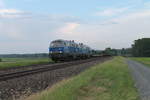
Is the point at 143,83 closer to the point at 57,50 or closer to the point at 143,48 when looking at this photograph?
the point at 57,50

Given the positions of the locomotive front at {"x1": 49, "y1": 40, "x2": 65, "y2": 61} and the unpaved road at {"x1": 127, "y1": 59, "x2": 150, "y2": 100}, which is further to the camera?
the locomotive front at {"x1": 49, "y1": 40, "x2": 65, "y2": 61}

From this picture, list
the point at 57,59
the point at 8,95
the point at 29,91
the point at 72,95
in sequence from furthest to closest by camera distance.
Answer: the point at 57,59, the point at 29,91, the point at 8,95, the point at 72,95

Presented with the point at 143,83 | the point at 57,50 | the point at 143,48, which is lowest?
the point at 143,83

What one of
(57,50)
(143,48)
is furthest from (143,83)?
(143,48)

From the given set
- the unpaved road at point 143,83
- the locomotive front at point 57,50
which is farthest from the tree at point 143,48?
the unpaved road at point 143,83

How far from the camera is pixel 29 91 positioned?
12.7 meters

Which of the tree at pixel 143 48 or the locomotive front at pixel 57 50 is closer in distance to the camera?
the locomotive front at pixel 57 50

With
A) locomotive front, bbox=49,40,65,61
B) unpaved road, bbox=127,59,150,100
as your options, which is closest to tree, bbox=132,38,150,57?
locomotive front, bbox=49,40,65,61

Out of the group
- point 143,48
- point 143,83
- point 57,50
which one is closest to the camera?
point 143,83

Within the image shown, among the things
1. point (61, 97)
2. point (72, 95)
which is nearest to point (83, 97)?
point (72, 95)

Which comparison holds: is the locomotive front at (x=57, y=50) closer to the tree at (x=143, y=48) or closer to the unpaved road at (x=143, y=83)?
the unpaved road at (x=143, y=83)

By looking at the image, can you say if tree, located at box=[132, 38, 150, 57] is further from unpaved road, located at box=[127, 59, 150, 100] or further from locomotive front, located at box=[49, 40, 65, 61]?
unpaved road, located at box=[127, 59, 150, 100]

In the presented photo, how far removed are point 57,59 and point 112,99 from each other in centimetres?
3251

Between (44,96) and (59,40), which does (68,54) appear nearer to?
(59,40)
